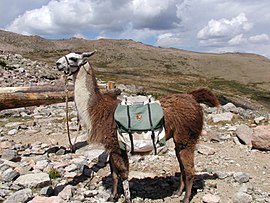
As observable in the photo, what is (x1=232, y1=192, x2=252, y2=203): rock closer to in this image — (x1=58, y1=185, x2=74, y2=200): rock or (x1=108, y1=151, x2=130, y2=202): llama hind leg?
(x1=108, y1=151, x2=130, y2=202): llama hind leg

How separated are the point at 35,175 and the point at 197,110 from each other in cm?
388

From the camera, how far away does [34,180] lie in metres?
7.59

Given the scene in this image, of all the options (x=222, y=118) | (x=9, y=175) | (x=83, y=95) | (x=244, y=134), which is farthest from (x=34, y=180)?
(x=222, y=118)

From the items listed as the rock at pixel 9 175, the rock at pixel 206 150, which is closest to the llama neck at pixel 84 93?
the rock at pixel 9 175

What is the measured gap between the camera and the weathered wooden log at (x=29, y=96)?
29.7 ft

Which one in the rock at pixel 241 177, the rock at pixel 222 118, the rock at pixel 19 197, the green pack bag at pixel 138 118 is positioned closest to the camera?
the rock at pixel 19 197

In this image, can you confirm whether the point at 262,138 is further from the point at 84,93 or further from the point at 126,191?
the point at 84,93

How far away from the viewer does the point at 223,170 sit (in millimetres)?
9078

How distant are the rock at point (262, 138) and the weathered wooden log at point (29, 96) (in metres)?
5.94

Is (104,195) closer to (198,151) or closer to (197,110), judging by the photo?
(197,110)

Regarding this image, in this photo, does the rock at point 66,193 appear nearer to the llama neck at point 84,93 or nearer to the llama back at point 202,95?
the llama neck at point 84,93

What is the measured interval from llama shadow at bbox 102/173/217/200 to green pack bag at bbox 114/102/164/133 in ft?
5.93

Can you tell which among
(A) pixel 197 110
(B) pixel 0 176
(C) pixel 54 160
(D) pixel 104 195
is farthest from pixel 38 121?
(A) pixel 197 110

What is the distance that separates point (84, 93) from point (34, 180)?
2.21m
